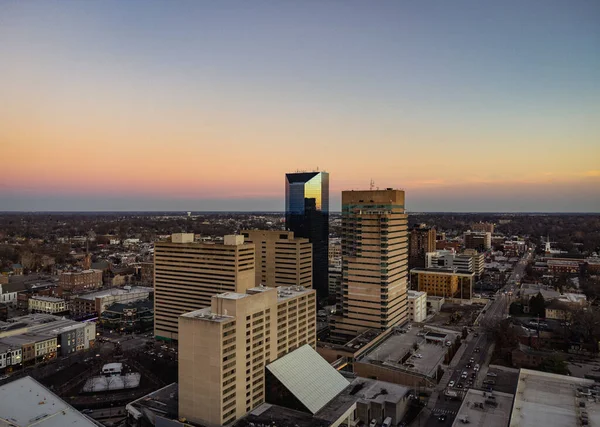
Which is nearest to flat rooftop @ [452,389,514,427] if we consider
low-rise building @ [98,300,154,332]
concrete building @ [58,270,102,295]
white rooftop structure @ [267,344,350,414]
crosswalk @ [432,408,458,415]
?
crosswalk @ [432,408,458,415]

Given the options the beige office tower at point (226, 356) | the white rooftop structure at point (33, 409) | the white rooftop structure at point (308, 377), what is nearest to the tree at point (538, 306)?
the white rooftop structure at point (308, 377)

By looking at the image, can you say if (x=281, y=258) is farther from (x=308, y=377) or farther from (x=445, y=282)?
(x=445, y=282)

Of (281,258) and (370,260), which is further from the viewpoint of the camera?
(281,258)

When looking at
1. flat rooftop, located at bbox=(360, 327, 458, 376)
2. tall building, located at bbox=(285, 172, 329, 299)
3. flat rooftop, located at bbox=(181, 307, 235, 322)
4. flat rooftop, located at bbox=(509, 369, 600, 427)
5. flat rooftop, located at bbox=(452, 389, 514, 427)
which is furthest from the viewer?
tall building, located at bbox=(285, 172, 329, 299)

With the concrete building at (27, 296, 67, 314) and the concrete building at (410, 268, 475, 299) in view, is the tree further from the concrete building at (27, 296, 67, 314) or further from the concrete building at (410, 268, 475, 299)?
the concrete building at (27, 296, 67, 314)

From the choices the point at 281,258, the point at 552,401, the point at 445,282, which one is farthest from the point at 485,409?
the point at 445,282
